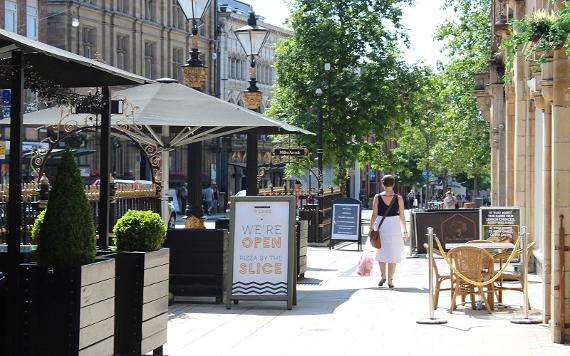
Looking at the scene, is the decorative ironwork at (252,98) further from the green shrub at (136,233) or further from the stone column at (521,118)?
the green shrub at (136,233)

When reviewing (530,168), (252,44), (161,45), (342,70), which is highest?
(161,45)

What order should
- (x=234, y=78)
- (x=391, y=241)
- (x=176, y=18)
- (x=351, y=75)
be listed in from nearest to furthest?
(x=391, y=241)
(x=351, y=75)
(x=176, y=18)
(x=234, y=78)

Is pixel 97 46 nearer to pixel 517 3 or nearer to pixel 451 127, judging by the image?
pixel 451 127

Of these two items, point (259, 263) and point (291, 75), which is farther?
point (291, 75)

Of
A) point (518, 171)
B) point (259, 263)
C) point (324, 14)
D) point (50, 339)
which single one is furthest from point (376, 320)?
point (324, 14)

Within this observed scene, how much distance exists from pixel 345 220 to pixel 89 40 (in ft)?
132

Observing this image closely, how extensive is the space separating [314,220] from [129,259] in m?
21.4

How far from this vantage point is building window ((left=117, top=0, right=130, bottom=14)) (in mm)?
70312

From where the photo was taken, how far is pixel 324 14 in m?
46.5

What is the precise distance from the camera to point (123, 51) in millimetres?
70438

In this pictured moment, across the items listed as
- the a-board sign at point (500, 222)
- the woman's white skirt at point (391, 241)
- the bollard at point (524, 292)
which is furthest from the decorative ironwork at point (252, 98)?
the bollard at point (524, 292)

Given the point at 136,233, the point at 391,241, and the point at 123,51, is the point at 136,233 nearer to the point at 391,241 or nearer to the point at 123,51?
the point at 391,241

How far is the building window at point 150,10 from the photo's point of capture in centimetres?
7444

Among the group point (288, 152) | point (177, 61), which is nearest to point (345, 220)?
point (288, 152)
